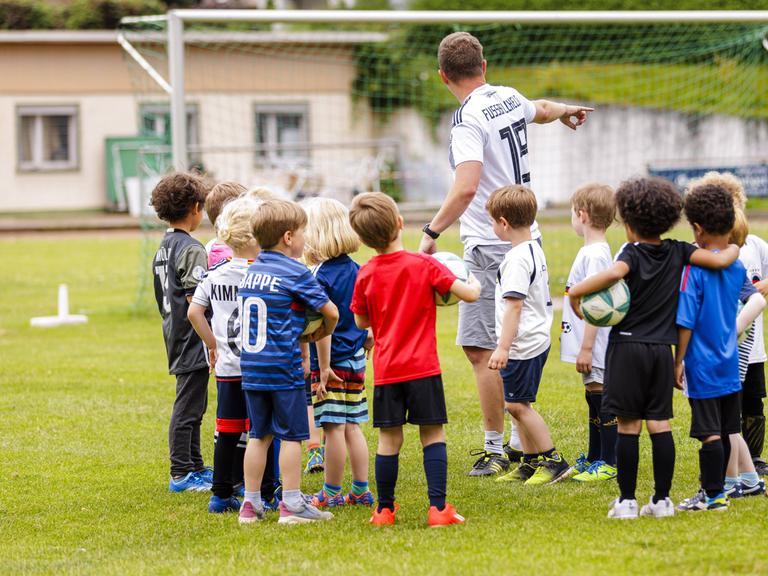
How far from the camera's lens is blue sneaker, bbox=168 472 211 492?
597 centimetres

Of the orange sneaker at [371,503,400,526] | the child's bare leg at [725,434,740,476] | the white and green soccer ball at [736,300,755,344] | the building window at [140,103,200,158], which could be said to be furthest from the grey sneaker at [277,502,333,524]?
the building window at [140,103,200,158]

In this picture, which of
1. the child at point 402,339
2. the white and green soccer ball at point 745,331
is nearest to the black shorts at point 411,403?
the child at point 402,339

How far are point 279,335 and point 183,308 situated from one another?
103 cm

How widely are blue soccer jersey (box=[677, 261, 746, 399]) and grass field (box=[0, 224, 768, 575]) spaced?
58 cm

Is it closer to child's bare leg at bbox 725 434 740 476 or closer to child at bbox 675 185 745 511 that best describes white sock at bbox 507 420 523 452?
child's bare leg at bbox 725 434 740 476

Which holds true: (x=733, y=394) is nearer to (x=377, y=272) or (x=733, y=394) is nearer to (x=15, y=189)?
(x=377, y=272)

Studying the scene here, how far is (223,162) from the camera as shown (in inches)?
1001

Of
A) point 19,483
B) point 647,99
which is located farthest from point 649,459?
point 647,99

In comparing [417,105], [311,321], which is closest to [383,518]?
[311,321]

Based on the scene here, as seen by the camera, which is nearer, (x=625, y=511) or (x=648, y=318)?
(x=648, y=318)

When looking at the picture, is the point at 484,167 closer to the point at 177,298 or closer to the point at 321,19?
the point at 177,298

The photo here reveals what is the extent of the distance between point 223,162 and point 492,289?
2005 centimetres

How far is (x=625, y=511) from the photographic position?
483 centimetres

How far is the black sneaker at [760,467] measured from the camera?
18.8ft
